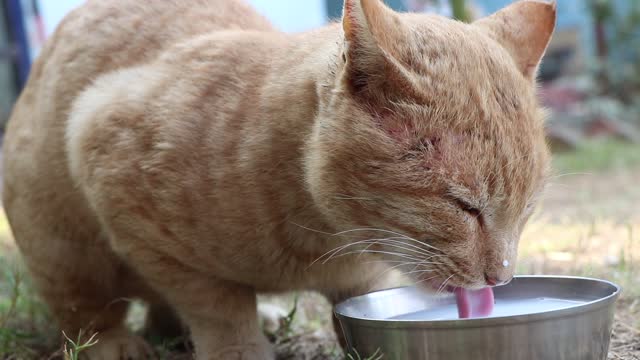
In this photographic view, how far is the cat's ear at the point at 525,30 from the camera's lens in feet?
7.86

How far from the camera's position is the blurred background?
3279 mm

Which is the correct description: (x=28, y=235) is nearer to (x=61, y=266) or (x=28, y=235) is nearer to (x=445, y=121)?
(x=61, y=266)

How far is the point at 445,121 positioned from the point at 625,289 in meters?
1.63

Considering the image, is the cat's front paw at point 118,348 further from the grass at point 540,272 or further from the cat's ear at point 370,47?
the cat's ear at point 370,47

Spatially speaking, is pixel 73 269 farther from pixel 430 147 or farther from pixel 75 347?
pixel 430 147

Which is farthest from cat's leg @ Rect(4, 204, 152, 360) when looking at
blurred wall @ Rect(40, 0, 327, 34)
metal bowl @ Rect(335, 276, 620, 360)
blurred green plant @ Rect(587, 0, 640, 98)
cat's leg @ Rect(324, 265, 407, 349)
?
blurred green plant @ Rect(587, 0, 640, 98)

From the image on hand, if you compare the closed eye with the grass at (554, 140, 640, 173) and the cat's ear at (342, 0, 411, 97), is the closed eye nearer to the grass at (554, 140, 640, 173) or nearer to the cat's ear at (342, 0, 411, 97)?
the cat's ear at (342, 0, 411, 97)

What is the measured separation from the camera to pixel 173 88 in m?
2.65

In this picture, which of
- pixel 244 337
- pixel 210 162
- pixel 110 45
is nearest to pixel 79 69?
pixel 110 45

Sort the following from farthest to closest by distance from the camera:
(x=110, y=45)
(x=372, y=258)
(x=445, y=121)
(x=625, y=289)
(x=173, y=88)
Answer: (x=625, y=289)
(x=110, y=45)
(x=173, y=88)
(x=372, y=258)
(x=445, y=121)

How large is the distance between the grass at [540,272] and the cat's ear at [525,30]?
36 cm

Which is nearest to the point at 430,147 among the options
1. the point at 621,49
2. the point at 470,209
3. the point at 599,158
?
the point at 470,209

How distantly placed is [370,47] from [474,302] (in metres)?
0.73

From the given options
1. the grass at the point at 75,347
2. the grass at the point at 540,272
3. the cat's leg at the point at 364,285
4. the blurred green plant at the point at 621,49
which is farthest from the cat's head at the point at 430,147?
the blurred green plant at the point at 621,49
